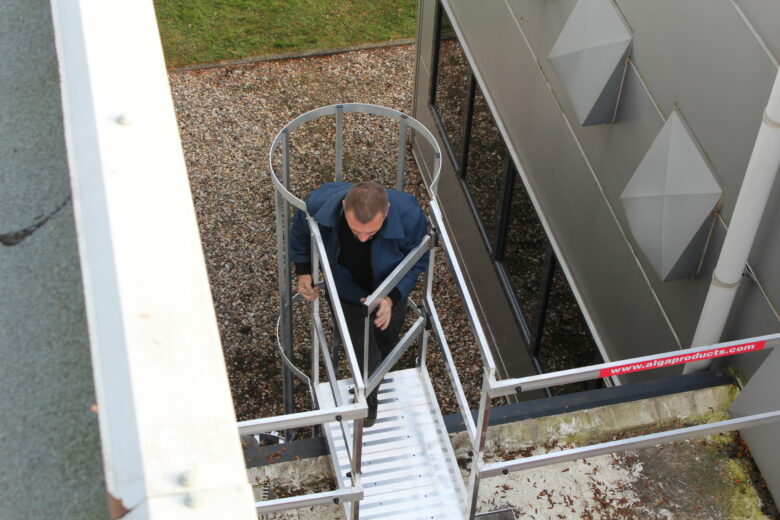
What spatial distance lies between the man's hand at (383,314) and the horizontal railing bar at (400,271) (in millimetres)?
127

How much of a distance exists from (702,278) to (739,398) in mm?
754

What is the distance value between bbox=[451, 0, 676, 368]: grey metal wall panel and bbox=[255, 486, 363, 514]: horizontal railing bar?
267 cm

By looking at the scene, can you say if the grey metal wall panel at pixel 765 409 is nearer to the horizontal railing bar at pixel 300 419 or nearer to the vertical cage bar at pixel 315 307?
the horizontal railing bar at pixel 300 419

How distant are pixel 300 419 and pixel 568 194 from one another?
14.5 ft

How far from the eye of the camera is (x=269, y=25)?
1484 centimetres

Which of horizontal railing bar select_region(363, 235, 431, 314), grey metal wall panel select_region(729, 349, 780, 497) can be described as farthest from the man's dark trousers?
grey metal wall panel select_region(729, 349, 780, 497)

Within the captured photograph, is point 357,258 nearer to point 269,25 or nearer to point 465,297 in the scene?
point 465,297

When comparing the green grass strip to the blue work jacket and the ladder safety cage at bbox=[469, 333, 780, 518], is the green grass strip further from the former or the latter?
the ladder safety cage at bbox=[469, 333, 780, 518]

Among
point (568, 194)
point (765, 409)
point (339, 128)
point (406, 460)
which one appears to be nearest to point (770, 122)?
point (765, 409)

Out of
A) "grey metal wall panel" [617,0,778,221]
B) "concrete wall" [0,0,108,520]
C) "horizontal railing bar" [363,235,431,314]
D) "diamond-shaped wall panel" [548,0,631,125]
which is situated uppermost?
"concrete wall" [0,0,108,520]

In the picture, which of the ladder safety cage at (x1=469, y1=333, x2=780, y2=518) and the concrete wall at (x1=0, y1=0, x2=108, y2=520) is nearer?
the concrete wall at (x1=0, y1=0, x2=108, y2=520)

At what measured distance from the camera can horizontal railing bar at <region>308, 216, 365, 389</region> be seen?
439 cm

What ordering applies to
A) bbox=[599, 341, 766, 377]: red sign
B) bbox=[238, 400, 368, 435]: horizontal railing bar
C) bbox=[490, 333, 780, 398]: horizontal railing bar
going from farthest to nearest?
bbox=[599, 341, 766, 377]: red sign → bbox=[490, 333, 780, 398]: horizontal railing bar → bbox=[238, 400, 368, 435]: horizontal railing bar

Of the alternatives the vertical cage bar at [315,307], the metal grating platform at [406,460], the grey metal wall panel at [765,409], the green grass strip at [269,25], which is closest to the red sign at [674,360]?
the grey metal wall panel at [765,409]
